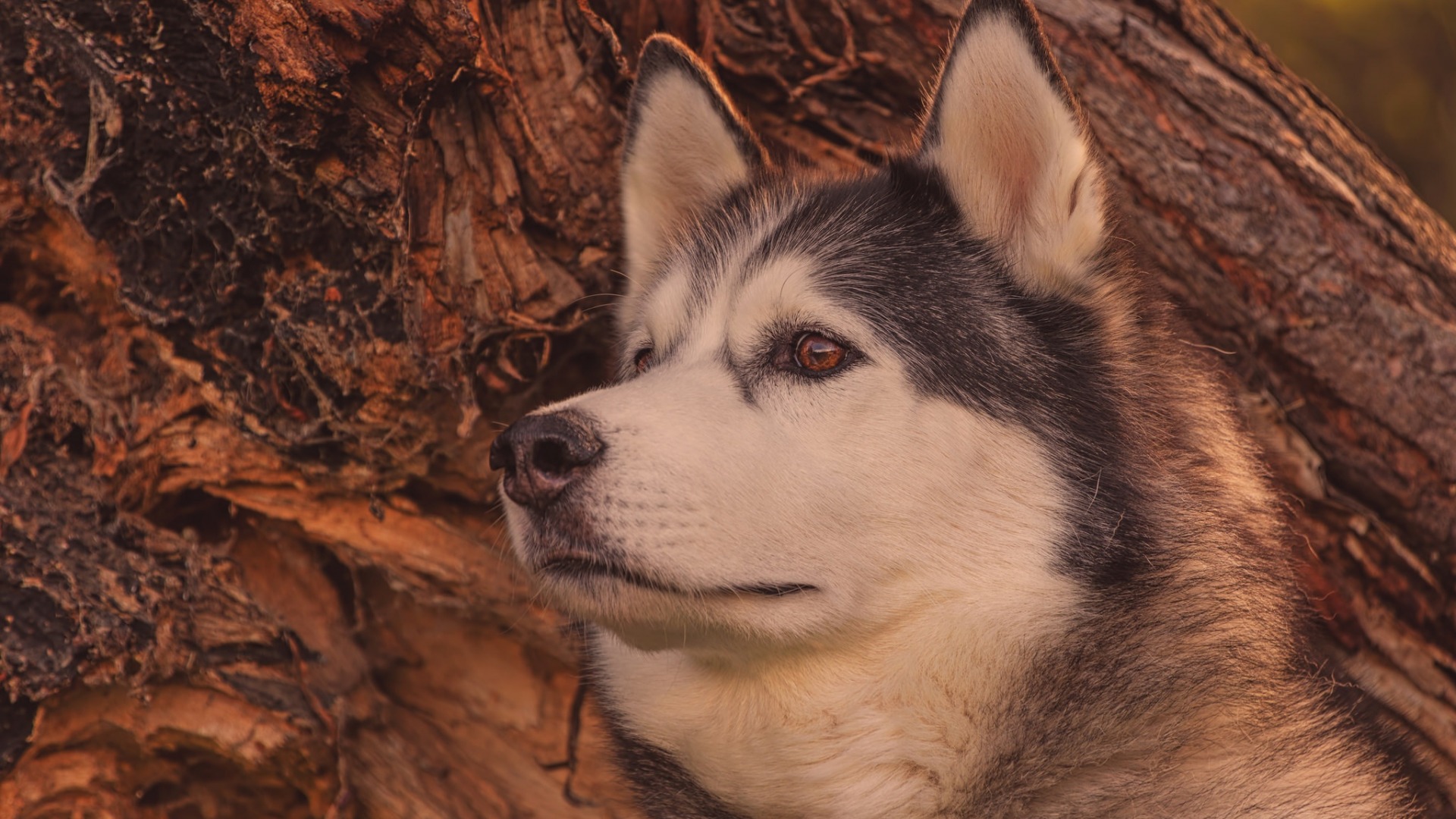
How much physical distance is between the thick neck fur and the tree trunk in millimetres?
744

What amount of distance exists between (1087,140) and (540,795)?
3.08 m

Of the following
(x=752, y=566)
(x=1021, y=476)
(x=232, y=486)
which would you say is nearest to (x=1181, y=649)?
(x=1021, y=476)

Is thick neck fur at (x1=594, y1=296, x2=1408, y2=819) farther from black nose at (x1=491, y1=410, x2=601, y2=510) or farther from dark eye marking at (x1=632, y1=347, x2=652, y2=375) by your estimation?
dark eye marking at (x1=632, y1=347, x2=652, y2=375)

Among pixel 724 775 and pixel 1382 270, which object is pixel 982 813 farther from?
pixel 1382 270

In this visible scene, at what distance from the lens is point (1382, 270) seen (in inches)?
156

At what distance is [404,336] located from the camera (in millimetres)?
3660

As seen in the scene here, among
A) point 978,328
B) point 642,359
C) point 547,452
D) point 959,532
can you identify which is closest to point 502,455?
point 547,452

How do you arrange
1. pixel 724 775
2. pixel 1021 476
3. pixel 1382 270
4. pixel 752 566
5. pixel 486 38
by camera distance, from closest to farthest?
pixel 752 566 → pixel 1021 476 → pixel 724 775 → pixel 486 38 → pixel 1382 270

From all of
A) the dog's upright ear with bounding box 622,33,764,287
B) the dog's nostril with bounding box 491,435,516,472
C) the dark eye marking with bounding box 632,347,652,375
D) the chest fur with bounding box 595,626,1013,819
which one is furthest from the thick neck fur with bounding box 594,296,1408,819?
the dog's upright ear with bounding box 622,33,764,287

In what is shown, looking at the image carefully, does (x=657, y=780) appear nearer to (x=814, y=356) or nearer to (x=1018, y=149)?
(x=814, y=356)

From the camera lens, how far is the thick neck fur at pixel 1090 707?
286 cm

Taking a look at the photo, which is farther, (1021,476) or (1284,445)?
(1284,445)

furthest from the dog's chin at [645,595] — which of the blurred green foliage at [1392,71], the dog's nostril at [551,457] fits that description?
the blurred green foliage at [1392,71]

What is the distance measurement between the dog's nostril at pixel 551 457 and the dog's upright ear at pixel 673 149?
1.40 meters
